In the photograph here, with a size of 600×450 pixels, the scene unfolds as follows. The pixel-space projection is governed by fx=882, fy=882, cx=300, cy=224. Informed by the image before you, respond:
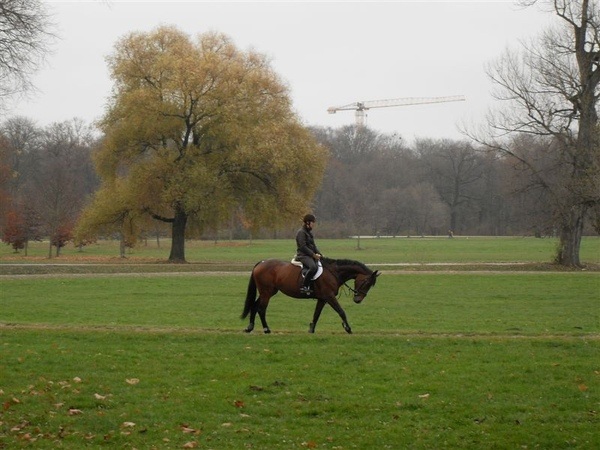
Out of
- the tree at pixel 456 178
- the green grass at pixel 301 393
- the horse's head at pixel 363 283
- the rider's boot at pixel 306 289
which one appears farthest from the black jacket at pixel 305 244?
the tree at pixel 456 178

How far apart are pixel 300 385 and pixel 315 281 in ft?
19.1

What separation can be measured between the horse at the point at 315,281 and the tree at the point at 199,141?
110 ft

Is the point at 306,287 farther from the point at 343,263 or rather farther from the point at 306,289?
the point at 343,263

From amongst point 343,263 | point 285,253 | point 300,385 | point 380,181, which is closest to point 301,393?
point 300,385

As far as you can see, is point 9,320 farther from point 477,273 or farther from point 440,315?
point 477,273

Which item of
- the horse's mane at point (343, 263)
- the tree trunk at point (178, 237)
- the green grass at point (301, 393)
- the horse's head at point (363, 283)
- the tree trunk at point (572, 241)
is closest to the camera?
the green grass at point (301, 393)

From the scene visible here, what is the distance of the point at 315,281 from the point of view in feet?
63.5

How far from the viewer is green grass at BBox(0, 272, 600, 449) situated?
37.0 ft

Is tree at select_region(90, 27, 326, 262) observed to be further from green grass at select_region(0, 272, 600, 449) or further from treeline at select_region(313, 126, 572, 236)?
treeline at select_region(313, 126, 572, 236)

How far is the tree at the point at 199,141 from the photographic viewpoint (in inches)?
2144

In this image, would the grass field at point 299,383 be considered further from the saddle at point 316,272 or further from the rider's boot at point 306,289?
the saddle at point 316,272

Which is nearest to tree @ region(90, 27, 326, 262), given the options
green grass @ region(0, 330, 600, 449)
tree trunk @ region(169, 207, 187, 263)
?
tree trunk @ region(169, 207, 187, 263)

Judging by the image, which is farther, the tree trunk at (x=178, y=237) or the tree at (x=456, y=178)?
the tree at (x=456, y=178)

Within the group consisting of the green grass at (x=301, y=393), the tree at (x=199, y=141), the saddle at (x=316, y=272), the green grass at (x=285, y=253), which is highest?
the tree at (x=199, y=141)
